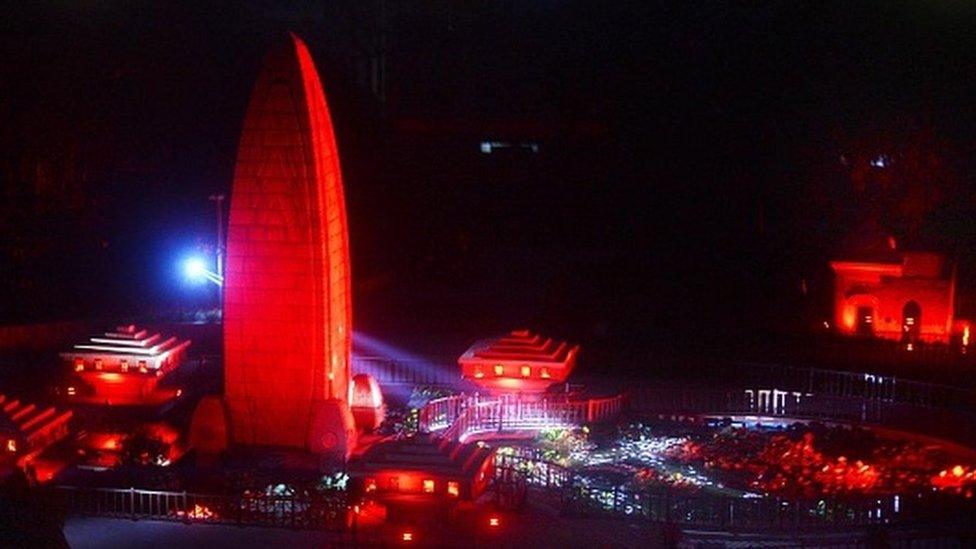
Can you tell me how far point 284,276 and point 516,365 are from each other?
18.1 ft

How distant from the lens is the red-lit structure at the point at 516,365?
22.9m

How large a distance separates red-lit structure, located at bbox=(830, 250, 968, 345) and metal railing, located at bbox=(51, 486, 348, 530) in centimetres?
1690

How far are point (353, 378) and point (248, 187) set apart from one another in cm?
444

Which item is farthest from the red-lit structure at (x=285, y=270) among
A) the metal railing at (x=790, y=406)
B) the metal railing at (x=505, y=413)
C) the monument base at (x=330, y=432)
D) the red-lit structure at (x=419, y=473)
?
the metal railing at (x=790, y=406)

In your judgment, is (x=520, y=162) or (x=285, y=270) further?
(x=520, y=162)

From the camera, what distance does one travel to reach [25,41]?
31.8 metres

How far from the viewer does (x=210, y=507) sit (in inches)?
651

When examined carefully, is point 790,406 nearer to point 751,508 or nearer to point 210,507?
point 751,508

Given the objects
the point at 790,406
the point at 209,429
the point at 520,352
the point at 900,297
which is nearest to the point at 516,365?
the point at 520,352

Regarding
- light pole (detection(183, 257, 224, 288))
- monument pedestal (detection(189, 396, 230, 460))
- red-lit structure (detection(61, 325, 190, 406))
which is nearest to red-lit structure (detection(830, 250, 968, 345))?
monument pedestal (detection(189, 396, 230, 460))

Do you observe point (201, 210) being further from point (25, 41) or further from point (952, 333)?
point (952, 333)

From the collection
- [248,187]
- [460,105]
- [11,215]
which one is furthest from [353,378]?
[460,105]

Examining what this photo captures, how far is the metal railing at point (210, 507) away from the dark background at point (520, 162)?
13.9 metres

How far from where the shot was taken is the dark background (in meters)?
32.1
